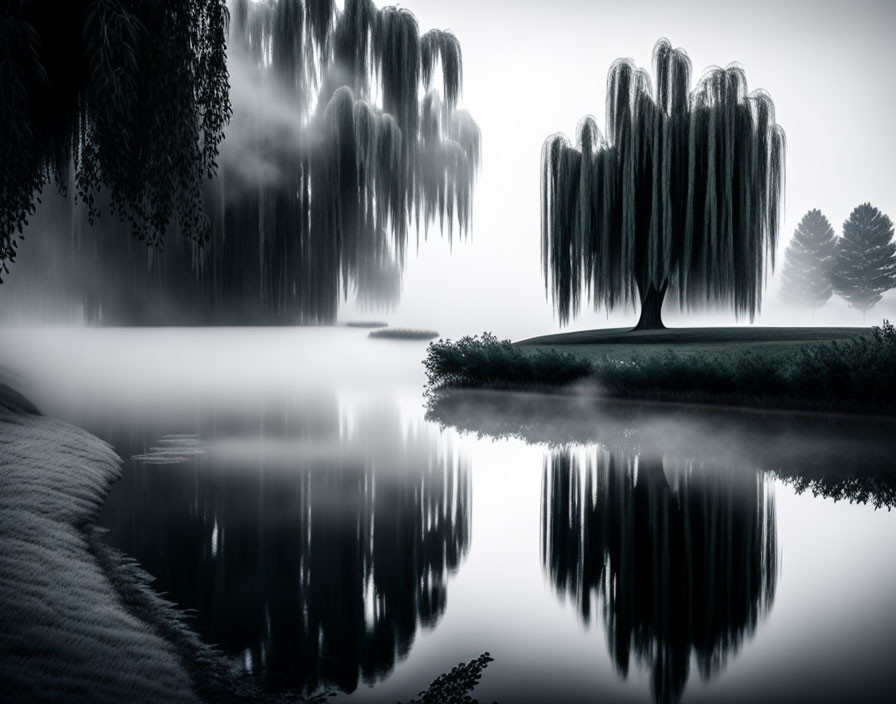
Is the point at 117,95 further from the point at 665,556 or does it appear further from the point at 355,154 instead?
the point at 355,154

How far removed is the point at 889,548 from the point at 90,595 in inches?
266

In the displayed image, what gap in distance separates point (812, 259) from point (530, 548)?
217 ft

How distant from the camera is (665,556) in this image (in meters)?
6.39

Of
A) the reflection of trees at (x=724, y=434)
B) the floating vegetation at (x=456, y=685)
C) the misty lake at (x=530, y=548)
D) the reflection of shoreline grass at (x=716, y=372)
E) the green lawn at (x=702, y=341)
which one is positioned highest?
the green lawn at (x=702, y=341)

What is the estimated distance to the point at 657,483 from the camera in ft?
30.3

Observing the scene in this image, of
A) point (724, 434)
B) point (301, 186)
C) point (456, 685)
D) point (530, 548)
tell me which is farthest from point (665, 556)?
point (301, 186)

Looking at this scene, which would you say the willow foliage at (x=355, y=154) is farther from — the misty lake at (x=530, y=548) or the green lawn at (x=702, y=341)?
the green lawn at (x=702, y=341)

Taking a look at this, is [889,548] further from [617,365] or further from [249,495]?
[617,365]

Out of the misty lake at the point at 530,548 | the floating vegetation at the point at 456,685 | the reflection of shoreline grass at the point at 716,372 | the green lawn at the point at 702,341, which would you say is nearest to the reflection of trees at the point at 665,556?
the misty lake at the point at 530,548

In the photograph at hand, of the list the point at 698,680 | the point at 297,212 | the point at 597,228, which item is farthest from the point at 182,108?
the point at 597,228

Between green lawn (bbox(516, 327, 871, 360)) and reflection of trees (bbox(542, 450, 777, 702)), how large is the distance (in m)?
8.80

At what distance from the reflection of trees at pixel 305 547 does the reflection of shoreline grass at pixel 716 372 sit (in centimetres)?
761

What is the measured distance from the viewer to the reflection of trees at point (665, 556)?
4.68m

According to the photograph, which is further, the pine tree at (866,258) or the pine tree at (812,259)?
the pine tree at (812,259)
